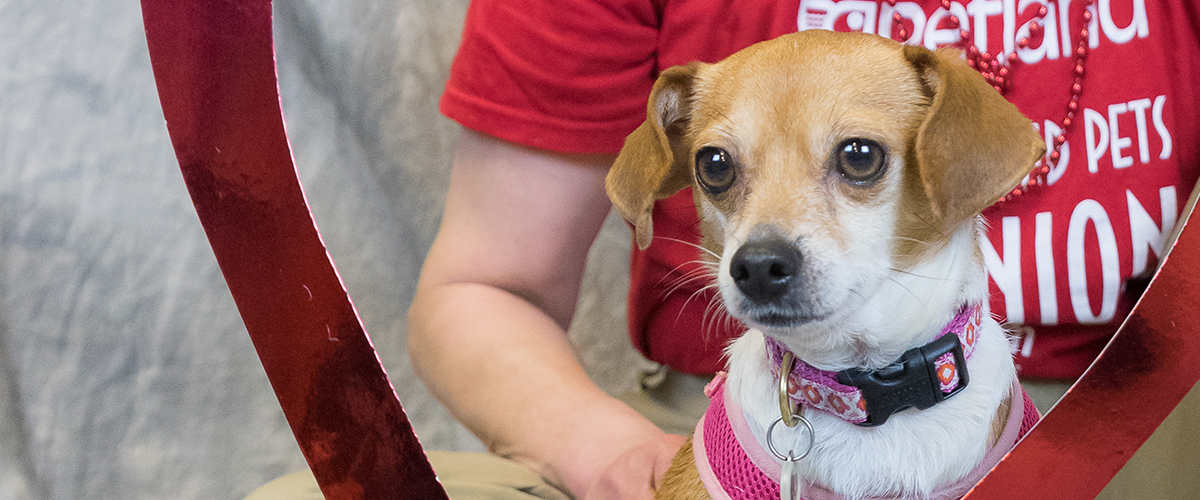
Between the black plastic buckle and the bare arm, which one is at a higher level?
the black plastic buckle

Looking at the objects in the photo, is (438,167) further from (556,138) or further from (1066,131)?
(1066,131)

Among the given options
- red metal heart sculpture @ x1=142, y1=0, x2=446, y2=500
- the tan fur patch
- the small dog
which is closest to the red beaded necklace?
the small dog

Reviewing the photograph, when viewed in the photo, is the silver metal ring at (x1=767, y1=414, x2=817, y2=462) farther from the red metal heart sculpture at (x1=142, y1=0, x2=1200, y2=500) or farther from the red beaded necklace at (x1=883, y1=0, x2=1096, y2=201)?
the red beaded necklace at (x1=883, y1=0, x2=1096, y2=201)

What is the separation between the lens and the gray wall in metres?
0.67

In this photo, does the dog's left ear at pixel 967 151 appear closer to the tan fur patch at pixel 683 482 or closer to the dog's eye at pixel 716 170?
the dog's eye at pixel 716 170

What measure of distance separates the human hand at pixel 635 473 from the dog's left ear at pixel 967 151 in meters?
0.32

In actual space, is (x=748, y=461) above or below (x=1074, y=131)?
below

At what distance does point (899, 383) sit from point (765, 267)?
0.34 feet

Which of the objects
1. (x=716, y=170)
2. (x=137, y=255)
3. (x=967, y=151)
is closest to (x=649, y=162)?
(x=716, y=170)

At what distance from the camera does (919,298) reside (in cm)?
47

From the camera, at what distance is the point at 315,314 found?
14.5 inches

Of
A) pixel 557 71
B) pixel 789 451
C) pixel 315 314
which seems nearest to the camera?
pixel 315 314

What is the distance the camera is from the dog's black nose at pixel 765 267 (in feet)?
1.38

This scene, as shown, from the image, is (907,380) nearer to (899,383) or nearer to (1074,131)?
(899,383)
